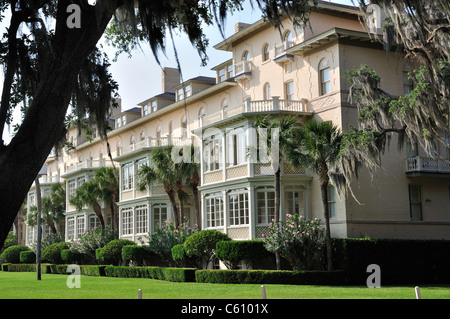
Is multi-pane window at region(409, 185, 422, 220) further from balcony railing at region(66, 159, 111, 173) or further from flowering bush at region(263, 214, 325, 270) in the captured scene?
balcony railing at region(66, 159, 111, 173)

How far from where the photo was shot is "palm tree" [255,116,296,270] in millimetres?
28844

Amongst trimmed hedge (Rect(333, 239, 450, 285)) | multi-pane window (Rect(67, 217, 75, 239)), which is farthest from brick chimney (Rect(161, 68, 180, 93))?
trimmed hedge (Rect(333, 239, 450, 285))

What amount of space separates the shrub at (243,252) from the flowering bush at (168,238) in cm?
550

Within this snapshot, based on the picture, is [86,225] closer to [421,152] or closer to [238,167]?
[238,167]

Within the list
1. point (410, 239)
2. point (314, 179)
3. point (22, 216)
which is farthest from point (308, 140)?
point (22, 216)

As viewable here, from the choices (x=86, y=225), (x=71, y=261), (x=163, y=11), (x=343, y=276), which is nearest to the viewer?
(x=163, y=11)

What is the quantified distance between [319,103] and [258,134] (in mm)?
3773

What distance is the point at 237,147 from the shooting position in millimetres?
33438

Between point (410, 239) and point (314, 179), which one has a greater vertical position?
point (314, 179)

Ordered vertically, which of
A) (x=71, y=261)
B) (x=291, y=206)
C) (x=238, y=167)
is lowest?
(x=71, y=261)

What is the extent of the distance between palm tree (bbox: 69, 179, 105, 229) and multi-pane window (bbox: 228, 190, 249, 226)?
64.3 feet

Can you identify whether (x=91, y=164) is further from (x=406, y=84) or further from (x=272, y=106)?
(x=406, y=84)

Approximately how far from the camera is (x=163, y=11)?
8.75 meters

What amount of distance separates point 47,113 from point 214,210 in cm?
2773
